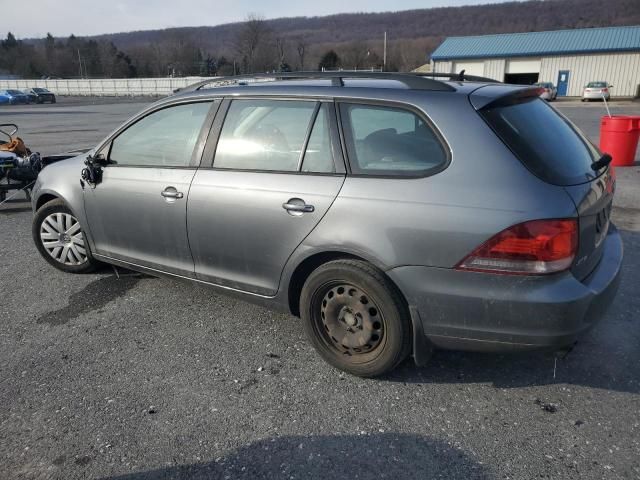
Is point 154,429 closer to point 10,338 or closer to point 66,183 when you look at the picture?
point 10,338

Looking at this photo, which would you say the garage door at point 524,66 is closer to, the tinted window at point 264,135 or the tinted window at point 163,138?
the tinted window at point 163,138

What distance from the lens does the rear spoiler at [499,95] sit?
9.27 ft

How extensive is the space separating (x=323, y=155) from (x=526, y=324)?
1.48 meters

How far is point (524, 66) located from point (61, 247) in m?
50.6

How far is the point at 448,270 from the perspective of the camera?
2.71 meters

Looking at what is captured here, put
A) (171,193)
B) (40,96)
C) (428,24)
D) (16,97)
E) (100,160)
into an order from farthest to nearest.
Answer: (428,24)
(16,97)
(40,96)
(100,160)
(171,193)

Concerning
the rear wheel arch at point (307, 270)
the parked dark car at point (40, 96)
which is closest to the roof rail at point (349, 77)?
the rear wheel arch at point (307, 270)

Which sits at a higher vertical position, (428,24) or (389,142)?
(428,24)

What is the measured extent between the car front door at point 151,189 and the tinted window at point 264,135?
21cm

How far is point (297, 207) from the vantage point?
10.3 ft

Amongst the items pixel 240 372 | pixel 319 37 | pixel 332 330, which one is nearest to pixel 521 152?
pixel 332 330

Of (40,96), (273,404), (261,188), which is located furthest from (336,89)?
(40,96)

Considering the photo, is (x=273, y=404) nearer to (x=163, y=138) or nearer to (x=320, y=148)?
(x=320, y=148)

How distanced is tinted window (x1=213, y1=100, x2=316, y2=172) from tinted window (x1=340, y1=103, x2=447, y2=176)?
0.33 metres
